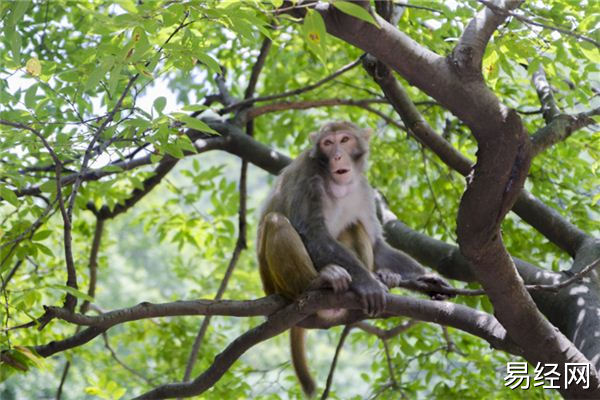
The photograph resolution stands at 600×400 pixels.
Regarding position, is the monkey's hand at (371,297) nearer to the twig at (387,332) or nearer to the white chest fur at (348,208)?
the white chest fur at (348,208)

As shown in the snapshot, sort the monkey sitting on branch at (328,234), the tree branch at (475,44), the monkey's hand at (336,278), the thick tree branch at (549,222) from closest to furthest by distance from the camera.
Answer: the tree branch at (475,44), the monkey's hand at (336,278), the monkey sitting on branch at (328,234), the thick tree branch at (549,222)

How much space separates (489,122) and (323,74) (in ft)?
12.0

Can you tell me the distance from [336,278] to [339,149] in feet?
→ 3.75

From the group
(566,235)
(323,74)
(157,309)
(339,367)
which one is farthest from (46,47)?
(339,367)

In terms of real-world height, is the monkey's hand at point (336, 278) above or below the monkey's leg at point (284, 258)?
below

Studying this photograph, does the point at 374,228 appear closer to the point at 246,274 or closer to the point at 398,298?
the point at 398,298

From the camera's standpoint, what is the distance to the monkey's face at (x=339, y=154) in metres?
4.99

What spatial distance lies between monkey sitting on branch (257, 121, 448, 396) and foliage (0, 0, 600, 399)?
26.7 inches

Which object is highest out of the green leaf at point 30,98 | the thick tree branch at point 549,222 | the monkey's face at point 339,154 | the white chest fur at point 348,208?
the monkey's face at point 339,154

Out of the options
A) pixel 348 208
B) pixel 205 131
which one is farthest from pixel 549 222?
pixel 205 131

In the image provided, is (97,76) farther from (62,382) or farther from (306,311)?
(62,382)

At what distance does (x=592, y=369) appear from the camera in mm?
3389

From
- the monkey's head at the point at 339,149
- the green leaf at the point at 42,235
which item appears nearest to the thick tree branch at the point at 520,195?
the monkey's head at the point at 339,149

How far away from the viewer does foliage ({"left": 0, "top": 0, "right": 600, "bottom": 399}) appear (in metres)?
3.09
